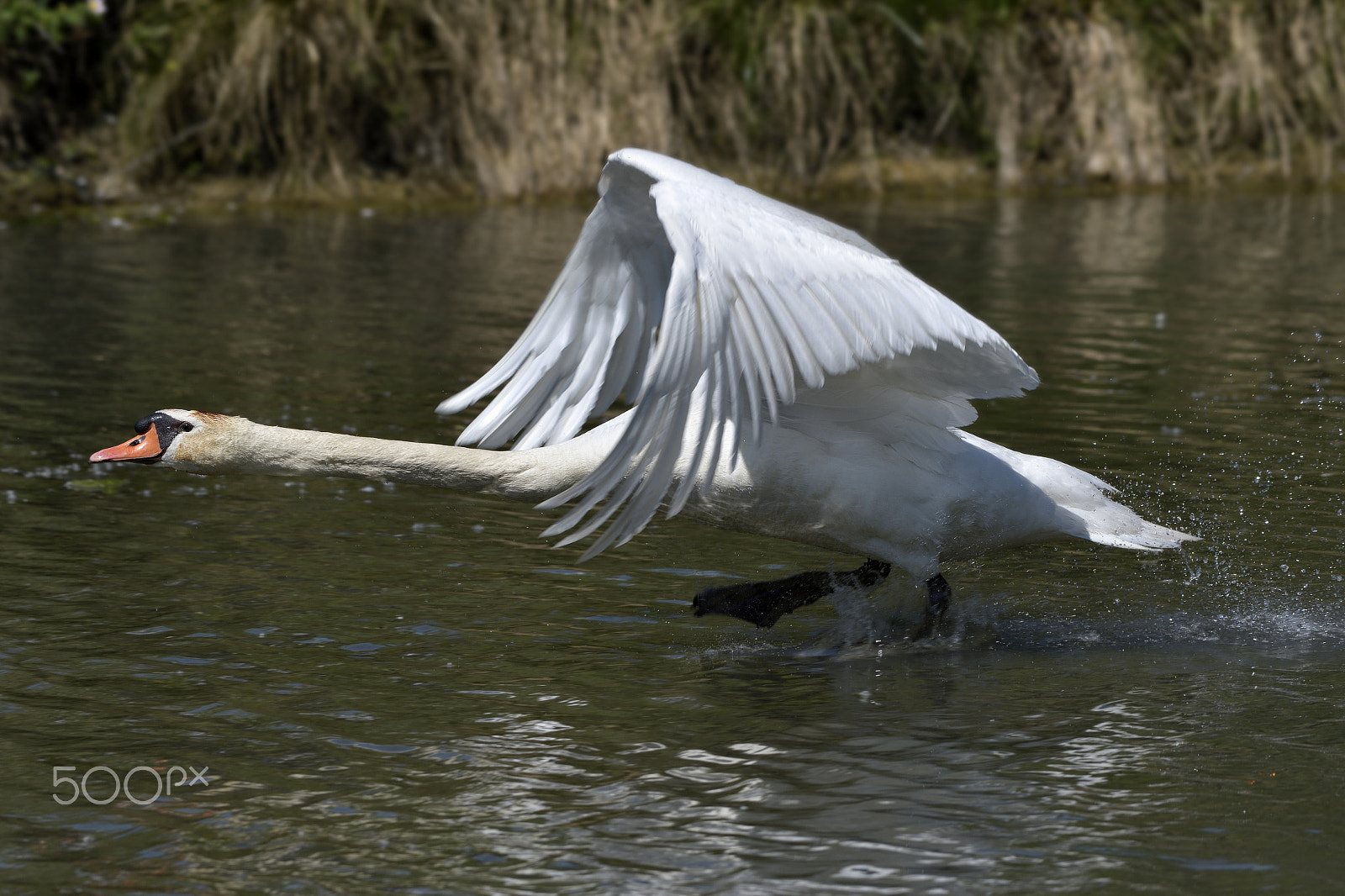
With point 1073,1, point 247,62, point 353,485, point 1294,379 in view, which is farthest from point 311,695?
point 1073,1

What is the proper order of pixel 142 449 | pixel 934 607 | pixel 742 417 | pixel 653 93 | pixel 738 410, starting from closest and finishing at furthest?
pixel 738 410
pixel 742 417
pixel 142 449
pixel 934 607
pixel 653 93

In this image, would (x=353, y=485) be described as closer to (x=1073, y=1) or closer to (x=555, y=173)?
(x=555, y=173)

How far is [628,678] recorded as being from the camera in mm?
5801

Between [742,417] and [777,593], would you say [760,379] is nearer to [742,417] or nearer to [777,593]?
[742,417]

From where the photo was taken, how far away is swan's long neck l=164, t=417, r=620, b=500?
578 centimetres

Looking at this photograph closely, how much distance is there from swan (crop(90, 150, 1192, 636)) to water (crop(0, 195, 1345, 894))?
0.50 metres

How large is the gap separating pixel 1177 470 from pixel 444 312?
653cm

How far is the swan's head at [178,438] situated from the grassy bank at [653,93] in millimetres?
13610

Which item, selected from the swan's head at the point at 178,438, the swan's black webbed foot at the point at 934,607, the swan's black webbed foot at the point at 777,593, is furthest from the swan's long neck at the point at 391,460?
the swan's black webbed foot at the point at 934,607

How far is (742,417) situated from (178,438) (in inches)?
81.1

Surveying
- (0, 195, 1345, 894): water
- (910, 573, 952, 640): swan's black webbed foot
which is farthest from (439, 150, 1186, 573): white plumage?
(0, 195, 1345, 894): water

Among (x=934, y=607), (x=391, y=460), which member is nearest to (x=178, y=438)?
(x=391, y=460)

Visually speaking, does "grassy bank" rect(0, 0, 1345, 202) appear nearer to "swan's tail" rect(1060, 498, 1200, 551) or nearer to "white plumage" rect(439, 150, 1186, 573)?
"white plumage" rect(439, 150, 1186, 573)

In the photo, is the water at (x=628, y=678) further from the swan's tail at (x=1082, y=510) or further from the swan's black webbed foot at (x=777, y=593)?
the swan's tail at (x=1082, y=510)
